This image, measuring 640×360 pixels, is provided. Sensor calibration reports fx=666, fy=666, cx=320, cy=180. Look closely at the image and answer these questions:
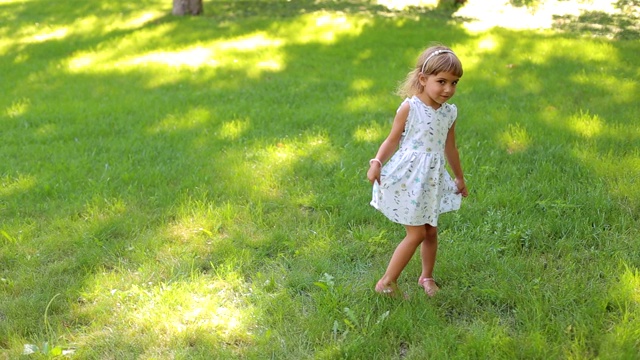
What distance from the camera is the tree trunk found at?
12766 millimetres

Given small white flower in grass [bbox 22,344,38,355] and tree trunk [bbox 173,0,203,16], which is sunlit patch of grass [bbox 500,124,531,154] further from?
tree trunk [bbox 173,0,203,16]

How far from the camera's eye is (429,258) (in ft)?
11.5

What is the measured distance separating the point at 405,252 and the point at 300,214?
4.29 feet

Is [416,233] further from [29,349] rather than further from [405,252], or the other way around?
[29,349]

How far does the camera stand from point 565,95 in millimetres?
6766

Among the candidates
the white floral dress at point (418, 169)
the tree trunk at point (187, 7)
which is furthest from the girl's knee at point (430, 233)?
the tree trunk at point (187, 7)

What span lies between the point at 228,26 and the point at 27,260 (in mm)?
8219

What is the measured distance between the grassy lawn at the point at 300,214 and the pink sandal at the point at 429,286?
7 centimetres

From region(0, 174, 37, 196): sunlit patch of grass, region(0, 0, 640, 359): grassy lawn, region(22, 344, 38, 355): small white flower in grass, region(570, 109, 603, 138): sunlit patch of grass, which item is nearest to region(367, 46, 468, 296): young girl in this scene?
region(0, 0, 640, 359): grassy lawn

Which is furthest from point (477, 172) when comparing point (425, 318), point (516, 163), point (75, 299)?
point (75, 299)

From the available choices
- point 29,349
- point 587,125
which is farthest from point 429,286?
point 587,125

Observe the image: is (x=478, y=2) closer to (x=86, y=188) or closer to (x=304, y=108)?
(x=304, y=108)

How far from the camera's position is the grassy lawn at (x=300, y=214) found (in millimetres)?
3209

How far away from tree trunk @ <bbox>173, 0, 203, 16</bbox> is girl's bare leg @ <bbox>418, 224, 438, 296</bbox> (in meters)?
10.4
